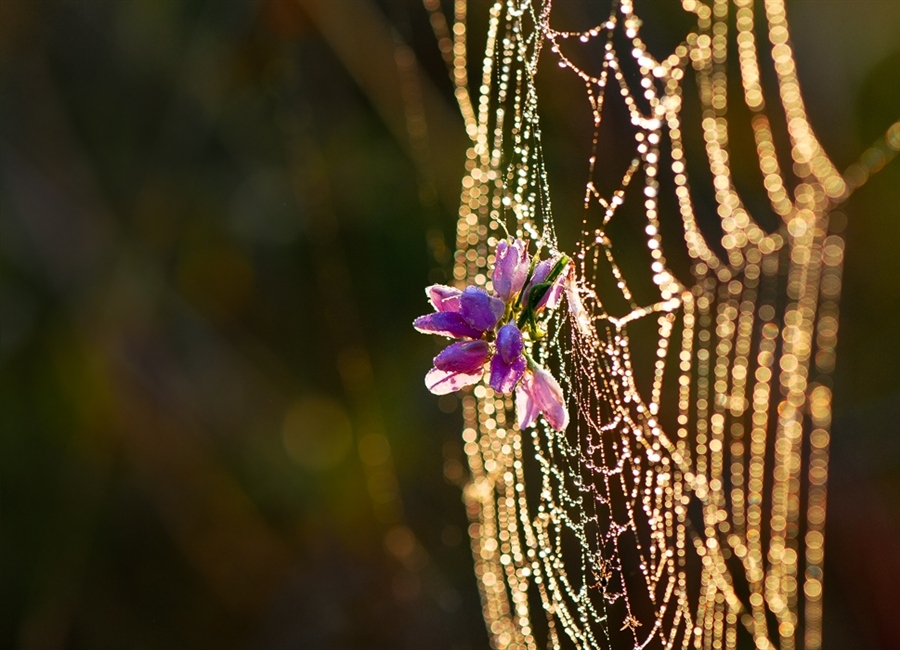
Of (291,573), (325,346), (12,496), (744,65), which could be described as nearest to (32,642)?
(12,496)

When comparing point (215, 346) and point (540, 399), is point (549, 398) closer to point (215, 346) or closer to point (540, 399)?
point (540, 399)

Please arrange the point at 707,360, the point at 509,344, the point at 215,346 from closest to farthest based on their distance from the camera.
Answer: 1. the point at 509,344
2. the point at 707,360
3. the point at 215,346

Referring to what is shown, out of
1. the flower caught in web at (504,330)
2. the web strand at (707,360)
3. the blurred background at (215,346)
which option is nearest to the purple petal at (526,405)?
the flower caught in web at (504,330)

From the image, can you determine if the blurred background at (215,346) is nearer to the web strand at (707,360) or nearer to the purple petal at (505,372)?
the web strand at (707,360)

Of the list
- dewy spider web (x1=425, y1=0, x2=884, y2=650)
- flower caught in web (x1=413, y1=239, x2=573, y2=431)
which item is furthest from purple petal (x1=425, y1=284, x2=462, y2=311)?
dewy spider web (x1=425, y1=0, x2=884, y2=650)

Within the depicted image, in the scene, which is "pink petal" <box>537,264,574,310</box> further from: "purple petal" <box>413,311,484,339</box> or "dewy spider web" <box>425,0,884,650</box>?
"dewy spider web" <box>425,0,884,650</box>

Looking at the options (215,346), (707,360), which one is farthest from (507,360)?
(215,346)

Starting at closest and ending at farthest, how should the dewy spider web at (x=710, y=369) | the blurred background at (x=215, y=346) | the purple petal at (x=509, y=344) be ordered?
the purple petal at (x=509, y=344) → the dewy spider web at (x=710, y=369) → the blurred background at (x=215, y=346)
